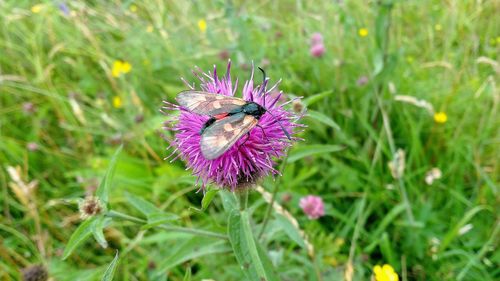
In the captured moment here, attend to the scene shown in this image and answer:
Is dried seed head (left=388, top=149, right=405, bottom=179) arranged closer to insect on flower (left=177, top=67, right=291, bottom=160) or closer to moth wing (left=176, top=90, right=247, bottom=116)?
insect on flower (left=177, top=67, right=291, bottom=160)

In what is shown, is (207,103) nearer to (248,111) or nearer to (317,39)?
(248,111)

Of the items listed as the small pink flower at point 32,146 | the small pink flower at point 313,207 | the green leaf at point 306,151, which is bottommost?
the small pink flower at point 32,146

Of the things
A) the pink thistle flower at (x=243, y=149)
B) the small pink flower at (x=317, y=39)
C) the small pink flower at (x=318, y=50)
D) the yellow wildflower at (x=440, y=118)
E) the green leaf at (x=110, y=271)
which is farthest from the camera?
the small pink flower at (x=317, y=39)

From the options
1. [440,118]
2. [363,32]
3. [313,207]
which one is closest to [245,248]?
[313,207]

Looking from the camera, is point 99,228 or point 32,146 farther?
point 32,146

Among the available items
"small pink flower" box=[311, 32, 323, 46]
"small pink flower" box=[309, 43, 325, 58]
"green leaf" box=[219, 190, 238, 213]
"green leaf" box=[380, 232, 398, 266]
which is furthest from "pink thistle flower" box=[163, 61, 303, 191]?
"small pink flower" box=[311, 32, 323, 46]

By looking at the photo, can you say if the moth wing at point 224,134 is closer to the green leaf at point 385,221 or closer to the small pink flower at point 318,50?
the green leaf at point 385,221

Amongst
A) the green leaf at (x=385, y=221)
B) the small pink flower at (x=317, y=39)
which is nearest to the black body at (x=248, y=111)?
the green leaf at (x=385, y=221)

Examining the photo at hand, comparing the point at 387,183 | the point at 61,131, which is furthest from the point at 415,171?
the point at 61,131
